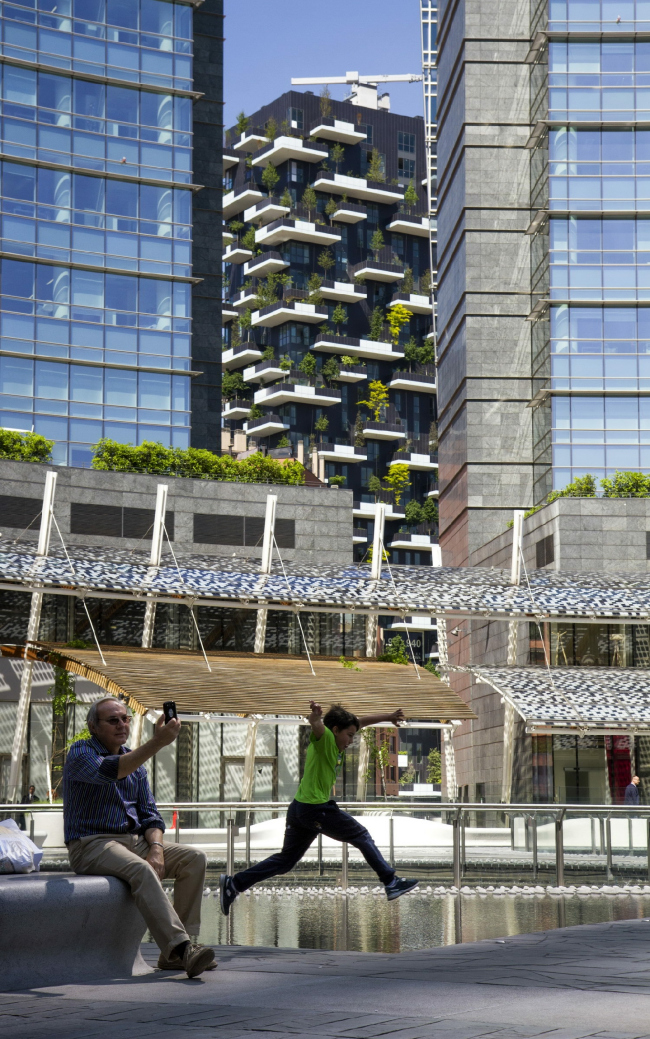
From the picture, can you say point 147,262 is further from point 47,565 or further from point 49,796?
point 49,796

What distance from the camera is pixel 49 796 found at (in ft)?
118

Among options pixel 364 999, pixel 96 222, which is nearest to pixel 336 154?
pixel 96 222

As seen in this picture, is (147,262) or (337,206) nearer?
(147,262)

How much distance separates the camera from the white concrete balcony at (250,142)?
124688 millimetres

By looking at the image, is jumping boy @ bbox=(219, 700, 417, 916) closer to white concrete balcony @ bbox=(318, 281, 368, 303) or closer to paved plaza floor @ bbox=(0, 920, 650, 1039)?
paved plaza floor @ bbox=(0, 920, 650, 1039)

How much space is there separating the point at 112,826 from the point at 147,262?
50.2 meters

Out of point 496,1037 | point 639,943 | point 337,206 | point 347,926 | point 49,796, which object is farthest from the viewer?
point 337,206

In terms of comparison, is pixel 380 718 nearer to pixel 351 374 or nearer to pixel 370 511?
pixel 370 511

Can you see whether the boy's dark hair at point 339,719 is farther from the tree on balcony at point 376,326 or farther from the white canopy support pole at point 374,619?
the tree on balcony at point 376,326

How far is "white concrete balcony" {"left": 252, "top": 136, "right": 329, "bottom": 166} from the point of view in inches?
4806

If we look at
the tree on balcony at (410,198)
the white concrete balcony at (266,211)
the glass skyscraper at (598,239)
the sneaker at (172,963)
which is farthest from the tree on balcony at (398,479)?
the sneaker at (172,963)

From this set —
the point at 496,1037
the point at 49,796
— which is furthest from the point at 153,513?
the point at 496,1037

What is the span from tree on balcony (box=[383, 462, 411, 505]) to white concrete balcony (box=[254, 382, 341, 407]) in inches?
302

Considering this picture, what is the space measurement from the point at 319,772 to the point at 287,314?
360ft
